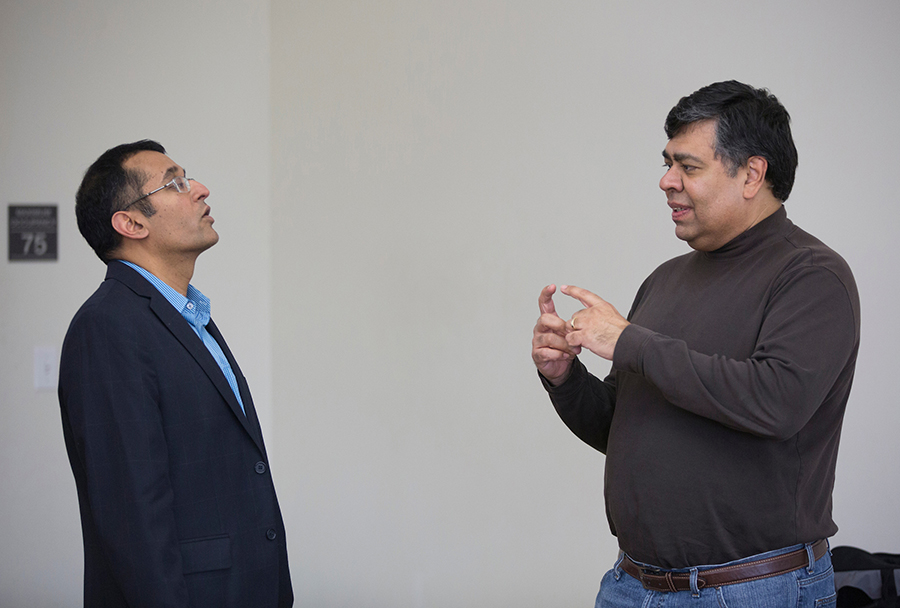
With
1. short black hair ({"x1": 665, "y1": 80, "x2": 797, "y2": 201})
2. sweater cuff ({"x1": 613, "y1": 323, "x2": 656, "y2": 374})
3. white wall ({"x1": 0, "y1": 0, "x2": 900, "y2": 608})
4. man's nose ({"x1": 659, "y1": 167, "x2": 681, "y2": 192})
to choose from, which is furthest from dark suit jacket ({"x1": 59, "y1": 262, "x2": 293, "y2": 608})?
white wall ({"x1": 0, "y1": 0, "x2": 900, "y2": 608})

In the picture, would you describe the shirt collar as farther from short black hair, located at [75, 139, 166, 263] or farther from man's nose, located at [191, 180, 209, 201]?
man's nose, located at [191, 180, 209, 201]

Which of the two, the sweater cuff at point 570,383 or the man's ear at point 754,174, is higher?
the man's ear at point 754,174

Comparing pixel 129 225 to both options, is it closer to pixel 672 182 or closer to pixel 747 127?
pixel 672 182

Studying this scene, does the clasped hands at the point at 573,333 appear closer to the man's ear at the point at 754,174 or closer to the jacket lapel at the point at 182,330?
the man's ear at the point at 754,174

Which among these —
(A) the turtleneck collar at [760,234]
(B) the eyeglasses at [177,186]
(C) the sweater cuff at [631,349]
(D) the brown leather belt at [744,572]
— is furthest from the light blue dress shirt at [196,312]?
(A) the turtleneck collar at [760,234]

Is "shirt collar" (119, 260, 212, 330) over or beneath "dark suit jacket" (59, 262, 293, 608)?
over

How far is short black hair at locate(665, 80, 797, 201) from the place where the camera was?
4.88 feet

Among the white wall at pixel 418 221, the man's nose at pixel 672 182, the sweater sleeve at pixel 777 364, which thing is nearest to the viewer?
the sweater sleeve at pixel 777 364

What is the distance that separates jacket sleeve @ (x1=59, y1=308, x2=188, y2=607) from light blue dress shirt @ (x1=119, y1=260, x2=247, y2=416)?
0.19 meters

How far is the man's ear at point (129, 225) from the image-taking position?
169 cm

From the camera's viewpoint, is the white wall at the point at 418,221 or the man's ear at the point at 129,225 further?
the white wall at the point at 418,221

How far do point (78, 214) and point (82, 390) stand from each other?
1.56 ft

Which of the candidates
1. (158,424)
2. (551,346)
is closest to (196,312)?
(158,424)

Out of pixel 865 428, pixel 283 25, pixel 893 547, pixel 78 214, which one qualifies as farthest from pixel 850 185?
pixel 78 214
